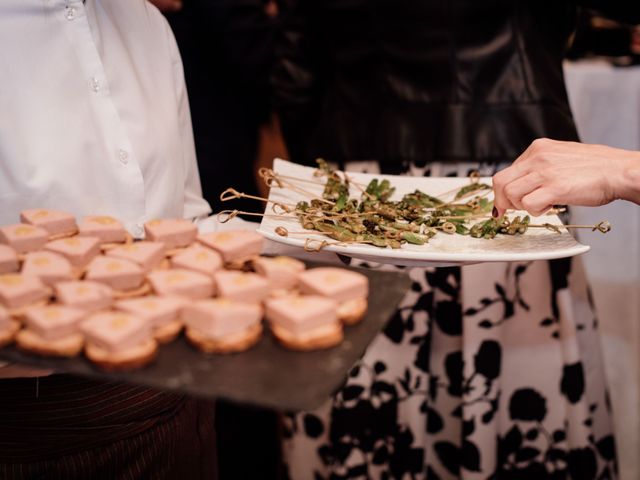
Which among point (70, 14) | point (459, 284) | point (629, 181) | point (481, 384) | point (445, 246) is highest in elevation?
point (70, 14)

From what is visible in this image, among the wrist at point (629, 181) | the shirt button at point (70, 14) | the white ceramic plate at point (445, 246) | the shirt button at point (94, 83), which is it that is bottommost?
the white ceramic plate at point (445, 246)

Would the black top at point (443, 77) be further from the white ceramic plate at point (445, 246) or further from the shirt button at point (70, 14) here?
the shirt button at point (70, 14)

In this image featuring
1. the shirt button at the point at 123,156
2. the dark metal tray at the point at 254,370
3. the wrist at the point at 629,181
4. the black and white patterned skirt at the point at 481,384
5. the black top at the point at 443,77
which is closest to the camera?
the dark metal tray at the point at 254,370

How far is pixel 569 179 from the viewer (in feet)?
3.83

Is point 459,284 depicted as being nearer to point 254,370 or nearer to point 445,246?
point 445,246

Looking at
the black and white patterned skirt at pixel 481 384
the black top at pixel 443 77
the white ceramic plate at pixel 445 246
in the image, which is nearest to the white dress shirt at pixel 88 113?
the white ceramic plate at pixel 445 246

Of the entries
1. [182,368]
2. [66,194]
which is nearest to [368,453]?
[66,194]

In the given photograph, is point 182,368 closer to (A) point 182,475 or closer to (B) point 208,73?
(A) point 182,475

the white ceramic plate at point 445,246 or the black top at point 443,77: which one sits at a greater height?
the black top at point 443,77

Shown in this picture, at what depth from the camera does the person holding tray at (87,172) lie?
43.3 inches

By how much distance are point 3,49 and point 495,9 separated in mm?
1214

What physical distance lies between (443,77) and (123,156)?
3.13 feet

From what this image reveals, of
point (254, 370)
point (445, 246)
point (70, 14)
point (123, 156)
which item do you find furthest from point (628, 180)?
point (70, 14)

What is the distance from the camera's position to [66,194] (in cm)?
122
